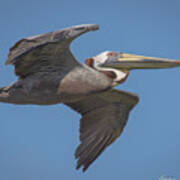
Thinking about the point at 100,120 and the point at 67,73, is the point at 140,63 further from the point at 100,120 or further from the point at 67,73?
the point at 100,120

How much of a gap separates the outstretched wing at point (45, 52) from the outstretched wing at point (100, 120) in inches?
70.7

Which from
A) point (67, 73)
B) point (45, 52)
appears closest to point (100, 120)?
point (67, 73)

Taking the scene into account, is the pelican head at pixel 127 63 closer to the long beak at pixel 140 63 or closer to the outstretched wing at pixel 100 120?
the long beak at pixel 140 63

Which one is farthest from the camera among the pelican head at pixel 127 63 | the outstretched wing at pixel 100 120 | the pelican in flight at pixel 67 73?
the outstretched wing at pixel 100 120

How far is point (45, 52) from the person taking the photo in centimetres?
945

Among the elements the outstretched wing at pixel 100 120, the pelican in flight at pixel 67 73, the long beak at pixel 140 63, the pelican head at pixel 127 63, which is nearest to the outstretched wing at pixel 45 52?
the pelican in flight at pixel 67 73

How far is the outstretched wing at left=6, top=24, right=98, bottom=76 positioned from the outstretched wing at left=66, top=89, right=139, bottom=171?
180 centimetres

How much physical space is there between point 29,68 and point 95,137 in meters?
2.14

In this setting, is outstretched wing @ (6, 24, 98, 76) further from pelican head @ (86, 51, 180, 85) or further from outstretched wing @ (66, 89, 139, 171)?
outstretched wing @ (66, 89, 139, 171)

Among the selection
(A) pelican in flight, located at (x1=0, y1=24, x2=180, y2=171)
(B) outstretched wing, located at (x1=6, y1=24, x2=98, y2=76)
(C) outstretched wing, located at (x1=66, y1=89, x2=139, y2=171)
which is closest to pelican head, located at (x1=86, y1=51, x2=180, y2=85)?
(A) pelican in flight, located at (x1=0, y1=24, x2=180, y2=171)

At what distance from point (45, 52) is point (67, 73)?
1.77 feet

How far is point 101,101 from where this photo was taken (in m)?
11.4

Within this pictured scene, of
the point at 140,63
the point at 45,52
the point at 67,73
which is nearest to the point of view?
the point at 45,52

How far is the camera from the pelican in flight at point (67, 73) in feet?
30.1
